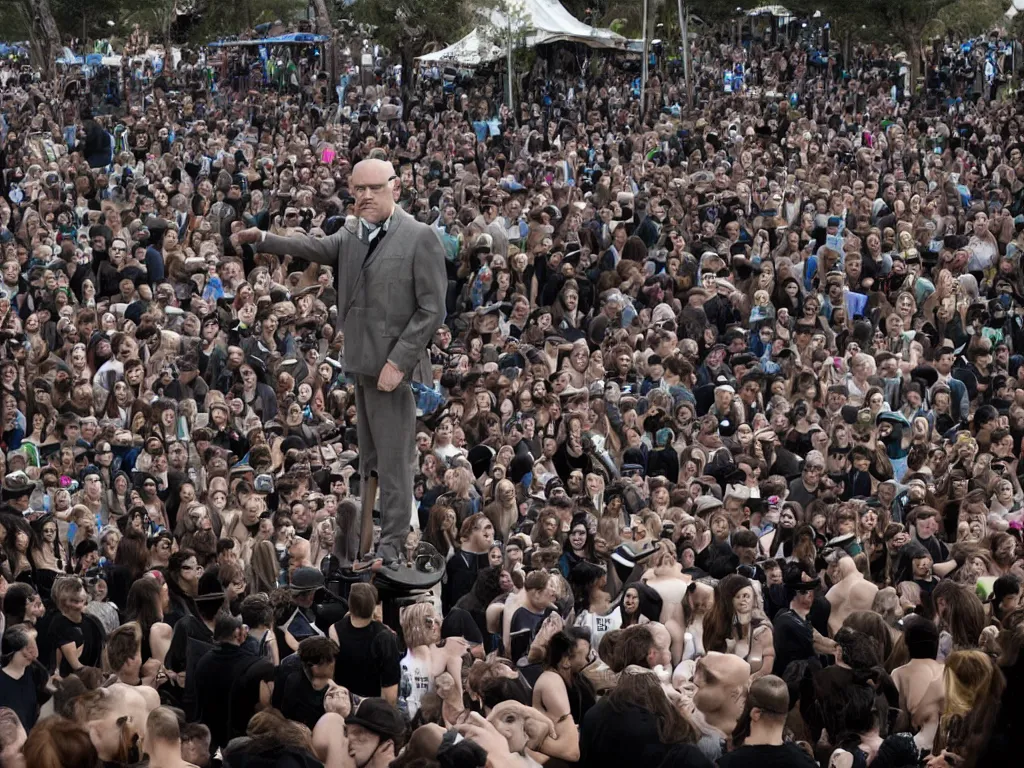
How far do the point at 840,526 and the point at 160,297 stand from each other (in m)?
7.03

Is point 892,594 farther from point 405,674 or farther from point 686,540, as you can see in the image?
point 405,674

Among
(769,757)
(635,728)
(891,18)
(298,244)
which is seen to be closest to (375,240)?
(298,244)

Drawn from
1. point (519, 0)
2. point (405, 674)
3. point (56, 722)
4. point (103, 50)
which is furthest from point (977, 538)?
point (103, 50)

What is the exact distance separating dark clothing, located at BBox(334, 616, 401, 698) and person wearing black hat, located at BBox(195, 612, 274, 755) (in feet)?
1.24

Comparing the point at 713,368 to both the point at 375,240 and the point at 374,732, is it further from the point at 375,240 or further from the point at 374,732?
the point at 374,732

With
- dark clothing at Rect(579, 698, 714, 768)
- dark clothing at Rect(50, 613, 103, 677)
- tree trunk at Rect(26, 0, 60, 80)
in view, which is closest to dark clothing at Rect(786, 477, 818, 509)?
dark clothing at Rect(50, 613, 103, 677)

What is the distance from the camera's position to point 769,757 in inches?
261

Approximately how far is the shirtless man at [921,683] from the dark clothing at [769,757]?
1.71 metres

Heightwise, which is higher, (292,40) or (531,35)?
(531,35)

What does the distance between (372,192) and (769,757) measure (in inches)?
112

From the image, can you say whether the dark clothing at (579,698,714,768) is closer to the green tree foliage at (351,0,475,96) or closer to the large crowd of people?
the large crowd of people

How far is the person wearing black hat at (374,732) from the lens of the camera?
6988mm

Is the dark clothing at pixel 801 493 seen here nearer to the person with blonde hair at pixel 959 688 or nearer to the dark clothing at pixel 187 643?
the person with blonde hair at pixel 959 688

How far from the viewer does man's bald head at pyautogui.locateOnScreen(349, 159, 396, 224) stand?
24.4 ft
